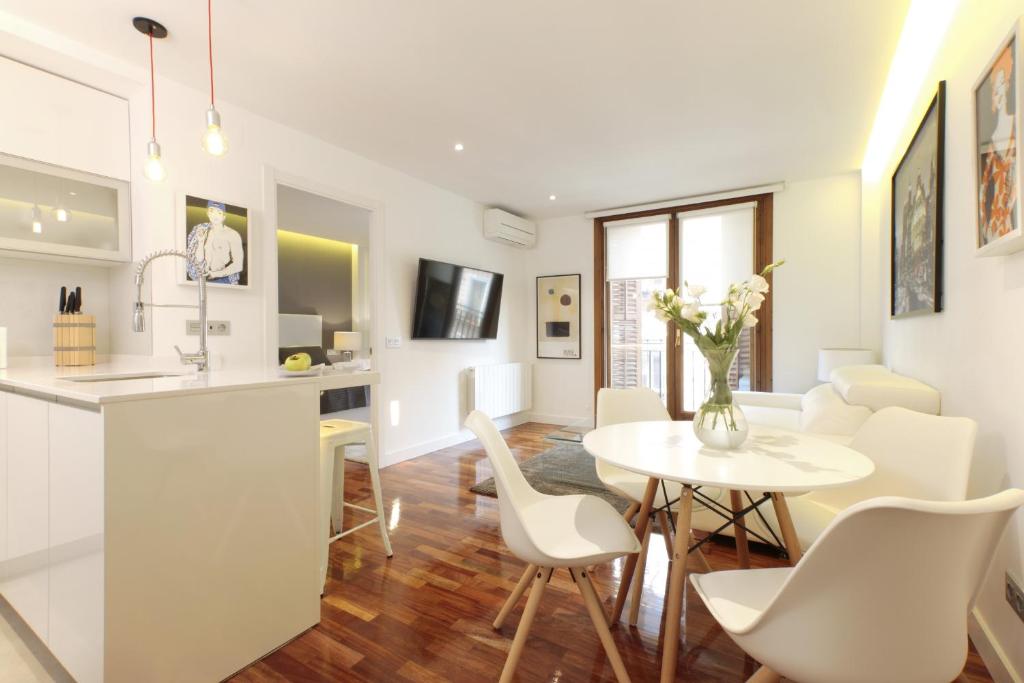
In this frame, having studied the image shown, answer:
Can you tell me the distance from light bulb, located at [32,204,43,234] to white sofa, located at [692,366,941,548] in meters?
3.48

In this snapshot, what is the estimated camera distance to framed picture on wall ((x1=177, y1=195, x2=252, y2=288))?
2.79 m

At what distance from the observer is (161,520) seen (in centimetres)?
136

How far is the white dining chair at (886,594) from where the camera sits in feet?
2.61

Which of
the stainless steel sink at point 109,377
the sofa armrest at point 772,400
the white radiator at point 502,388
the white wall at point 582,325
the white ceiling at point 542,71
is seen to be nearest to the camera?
the stainless steel sink at point 109,377

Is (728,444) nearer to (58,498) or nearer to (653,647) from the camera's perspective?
(653,647)

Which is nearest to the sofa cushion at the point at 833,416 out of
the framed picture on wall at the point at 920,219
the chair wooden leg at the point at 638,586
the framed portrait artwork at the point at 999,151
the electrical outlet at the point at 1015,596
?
the framed picture on wall at the point at 920,219

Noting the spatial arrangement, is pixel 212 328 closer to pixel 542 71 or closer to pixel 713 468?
pixel 542 71

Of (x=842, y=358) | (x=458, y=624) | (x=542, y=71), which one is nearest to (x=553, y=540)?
(x=458, y=624)

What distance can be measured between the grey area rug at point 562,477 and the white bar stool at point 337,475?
0.88 m

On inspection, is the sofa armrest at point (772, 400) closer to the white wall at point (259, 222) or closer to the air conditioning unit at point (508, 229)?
the white wall at point (259, 222)

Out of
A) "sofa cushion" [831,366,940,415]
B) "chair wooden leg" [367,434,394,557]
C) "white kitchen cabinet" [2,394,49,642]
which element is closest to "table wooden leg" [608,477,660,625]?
"chair wooden leg" [367,434,394,557]

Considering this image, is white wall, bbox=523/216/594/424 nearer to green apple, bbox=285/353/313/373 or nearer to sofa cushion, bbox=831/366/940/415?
sofa cushion, bbox=831/366/940/415

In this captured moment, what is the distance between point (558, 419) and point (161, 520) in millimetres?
4977

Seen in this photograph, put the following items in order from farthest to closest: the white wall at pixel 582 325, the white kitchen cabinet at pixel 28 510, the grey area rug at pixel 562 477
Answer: the white wall at pixel 582 325, the grey area rug at pixel 562 477, the white kitchen cabinet at pixel 28 510
